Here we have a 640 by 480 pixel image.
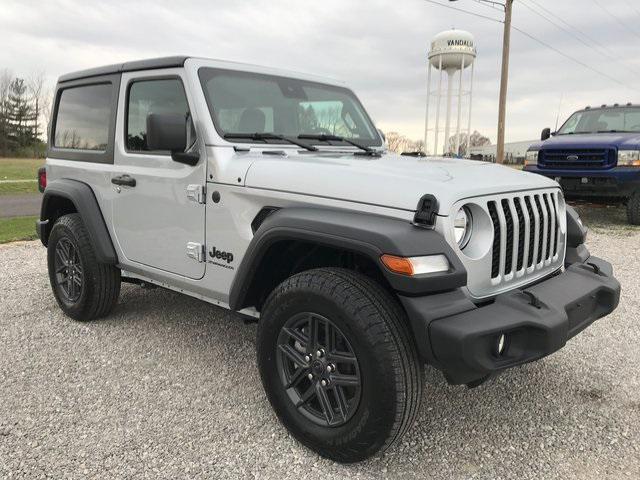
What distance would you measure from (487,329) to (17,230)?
369 inches

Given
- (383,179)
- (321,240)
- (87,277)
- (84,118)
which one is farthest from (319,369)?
(84,118)

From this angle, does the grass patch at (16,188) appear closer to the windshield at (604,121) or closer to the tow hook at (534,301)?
the windshield at (604,121)

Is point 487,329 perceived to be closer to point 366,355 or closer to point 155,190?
point 366,355

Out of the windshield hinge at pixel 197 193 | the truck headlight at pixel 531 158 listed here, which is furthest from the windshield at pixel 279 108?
the truck headlight at pixel 531 158

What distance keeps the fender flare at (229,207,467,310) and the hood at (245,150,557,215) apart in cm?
10

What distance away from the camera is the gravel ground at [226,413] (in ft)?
8.40

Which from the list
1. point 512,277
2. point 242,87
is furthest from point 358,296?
point 242,87

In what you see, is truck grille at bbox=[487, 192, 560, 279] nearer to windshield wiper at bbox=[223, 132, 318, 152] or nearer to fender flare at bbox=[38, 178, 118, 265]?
windshield wiper at bbox=[223, 132, 318, 152]

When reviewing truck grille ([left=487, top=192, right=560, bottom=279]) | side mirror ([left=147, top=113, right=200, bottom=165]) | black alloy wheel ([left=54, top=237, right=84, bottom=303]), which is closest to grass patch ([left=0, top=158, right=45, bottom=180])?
black alloy wheel ([left=54, top=237, right=84, bottom=303])

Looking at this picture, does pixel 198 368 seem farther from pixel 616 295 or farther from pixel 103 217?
pixel 616 295

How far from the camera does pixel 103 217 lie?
4.06 meters

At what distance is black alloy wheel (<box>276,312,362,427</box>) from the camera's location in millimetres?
2498

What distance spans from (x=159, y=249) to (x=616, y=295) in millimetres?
2761

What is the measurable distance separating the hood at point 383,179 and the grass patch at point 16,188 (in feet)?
62.7
